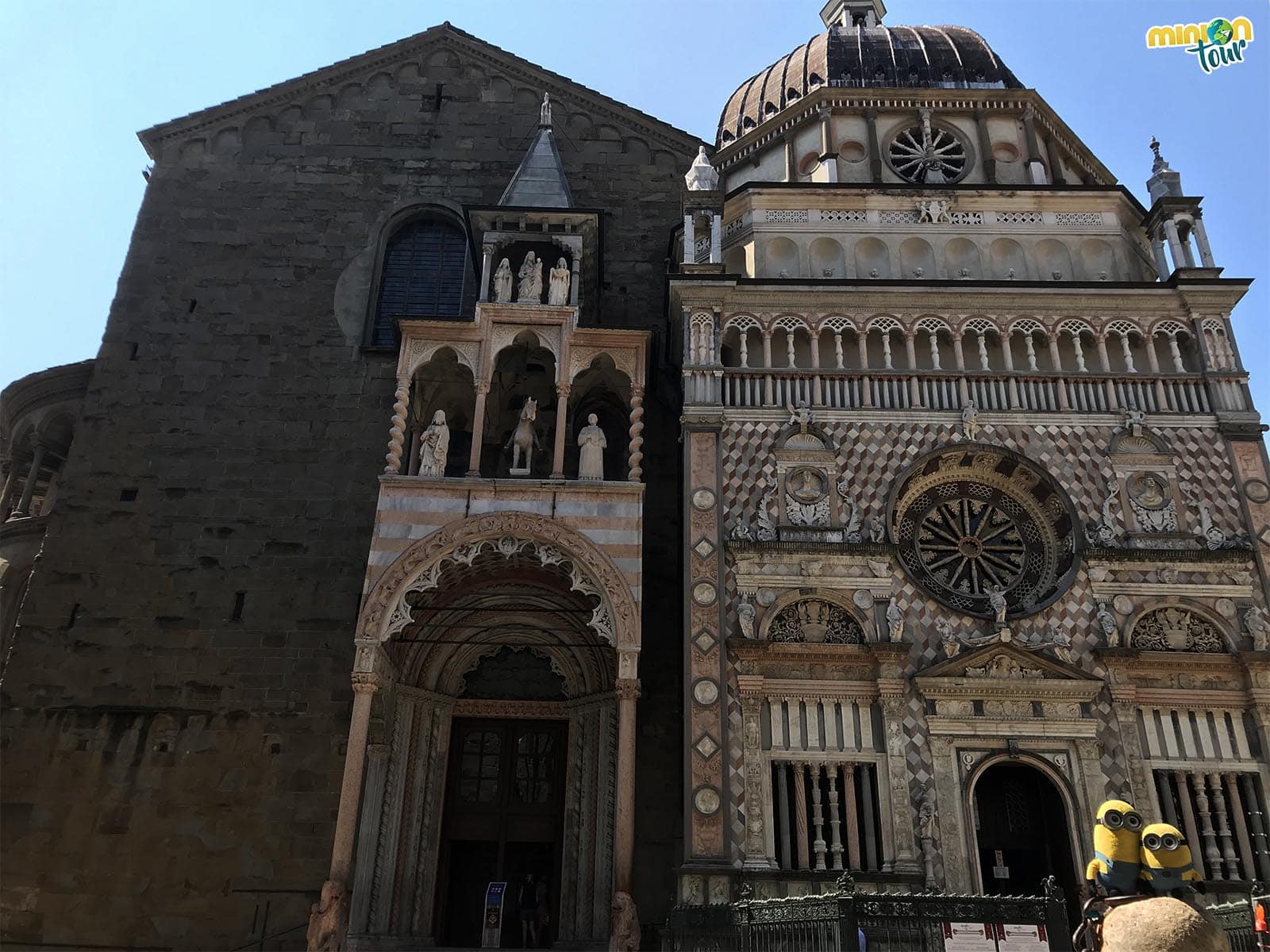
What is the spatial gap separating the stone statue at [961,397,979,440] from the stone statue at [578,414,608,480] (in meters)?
5.99

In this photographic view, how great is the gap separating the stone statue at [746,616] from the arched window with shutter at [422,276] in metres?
9.68

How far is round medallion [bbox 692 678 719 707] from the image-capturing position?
1441cm

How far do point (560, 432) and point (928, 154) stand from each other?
411 inches

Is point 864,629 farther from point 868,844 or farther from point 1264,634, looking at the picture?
point 1264,634

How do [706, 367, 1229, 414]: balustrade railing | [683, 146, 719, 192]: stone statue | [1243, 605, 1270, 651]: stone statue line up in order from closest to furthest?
[1243, 605, 1270, 651]: stone statue, [706, 367, 1229, 414]: balustrade railing, [683, 146, 719, 192]: stone statue

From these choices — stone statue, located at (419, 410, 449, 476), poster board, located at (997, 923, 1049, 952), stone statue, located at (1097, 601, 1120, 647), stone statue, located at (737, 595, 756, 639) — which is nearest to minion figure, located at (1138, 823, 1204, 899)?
poster board, located at (997, 923, 1049, 952)

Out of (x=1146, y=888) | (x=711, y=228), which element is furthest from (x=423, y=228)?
(x=1146, y=888)

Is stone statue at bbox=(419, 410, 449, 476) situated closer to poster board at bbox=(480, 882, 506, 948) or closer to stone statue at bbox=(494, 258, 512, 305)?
stone statue at bbox=(494, 258, 512, 305)

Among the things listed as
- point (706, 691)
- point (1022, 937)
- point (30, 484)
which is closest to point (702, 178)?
point (706, 691)

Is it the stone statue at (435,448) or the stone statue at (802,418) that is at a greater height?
the stone statue at (802,418)

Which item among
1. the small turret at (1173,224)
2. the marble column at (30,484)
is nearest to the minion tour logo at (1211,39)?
the small turret at (1173,224)

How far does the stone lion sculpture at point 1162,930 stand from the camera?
218 inches

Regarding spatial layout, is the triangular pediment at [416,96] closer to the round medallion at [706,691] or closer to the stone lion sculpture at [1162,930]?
the round medallion at [706,691]

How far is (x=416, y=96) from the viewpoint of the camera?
23578mm
